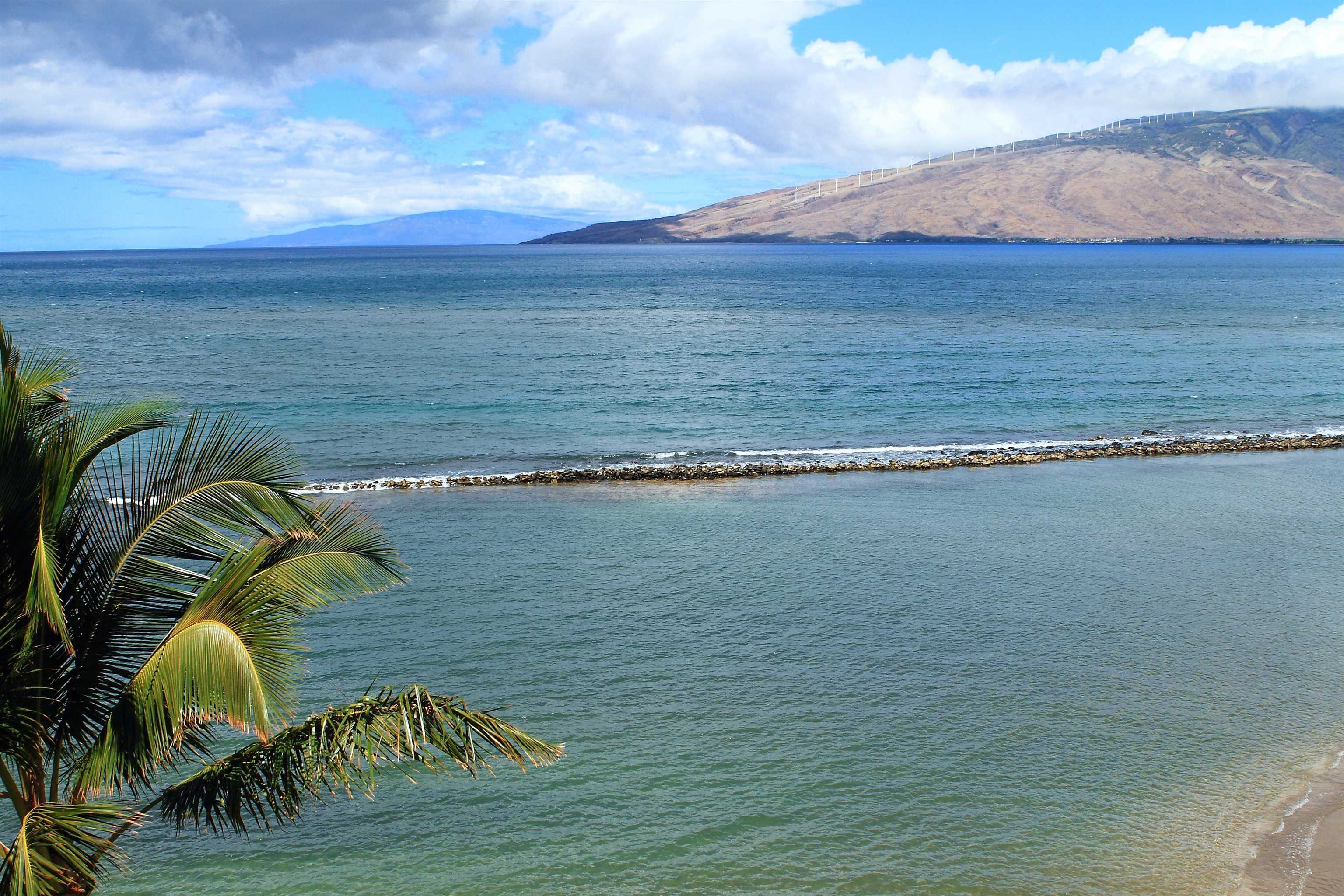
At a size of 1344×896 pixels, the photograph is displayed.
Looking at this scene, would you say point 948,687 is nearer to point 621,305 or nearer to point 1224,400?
point 1224,400

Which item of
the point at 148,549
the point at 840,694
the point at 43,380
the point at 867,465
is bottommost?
the point at 840,694

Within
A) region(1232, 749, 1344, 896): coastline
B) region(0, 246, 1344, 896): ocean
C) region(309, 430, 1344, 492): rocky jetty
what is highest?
region(309, 430, 1344, 492): rocky jetty

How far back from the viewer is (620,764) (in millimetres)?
12930

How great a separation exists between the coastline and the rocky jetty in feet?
60.8

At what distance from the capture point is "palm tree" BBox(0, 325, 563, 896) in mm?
6422

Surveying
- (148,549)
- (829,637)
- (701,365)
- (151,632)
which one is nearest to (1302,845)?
(829,637)

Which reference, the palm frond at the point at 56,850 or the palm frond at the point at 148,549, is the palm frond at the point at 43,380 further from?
the palm frond at the point at 56,850

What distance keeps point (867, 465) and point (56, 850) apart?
2608 cm

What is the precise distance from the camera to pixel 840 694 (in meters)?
14.8

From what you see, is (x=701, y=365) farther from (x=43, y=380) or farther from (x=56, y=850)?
(x=56, y=850)

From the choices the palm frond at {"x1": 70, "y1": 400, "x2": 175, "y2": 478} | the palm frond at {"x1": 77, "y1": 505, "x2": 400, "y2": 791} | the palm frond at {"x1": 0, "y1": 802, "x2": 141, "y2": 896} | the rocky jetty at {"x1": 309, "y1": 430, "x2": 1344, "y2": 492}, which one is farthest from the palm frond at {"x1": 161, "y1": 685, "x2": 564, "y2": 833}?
the rocky jetty at {"x1": 309, "y1": 430, "x2": 1344, "y2": 492}

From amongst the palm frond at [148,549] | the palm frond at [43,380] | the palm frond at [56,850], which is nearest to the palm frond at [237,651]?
the palm frond at [148,549]

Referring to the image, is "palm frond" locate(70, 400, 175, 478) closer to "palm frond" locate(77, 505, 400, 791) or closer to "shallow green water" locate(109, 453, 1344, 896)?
"palm frond" locate(77, 505, 400, 791)

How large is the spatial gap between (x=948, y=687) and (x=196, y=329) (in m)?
72.5
